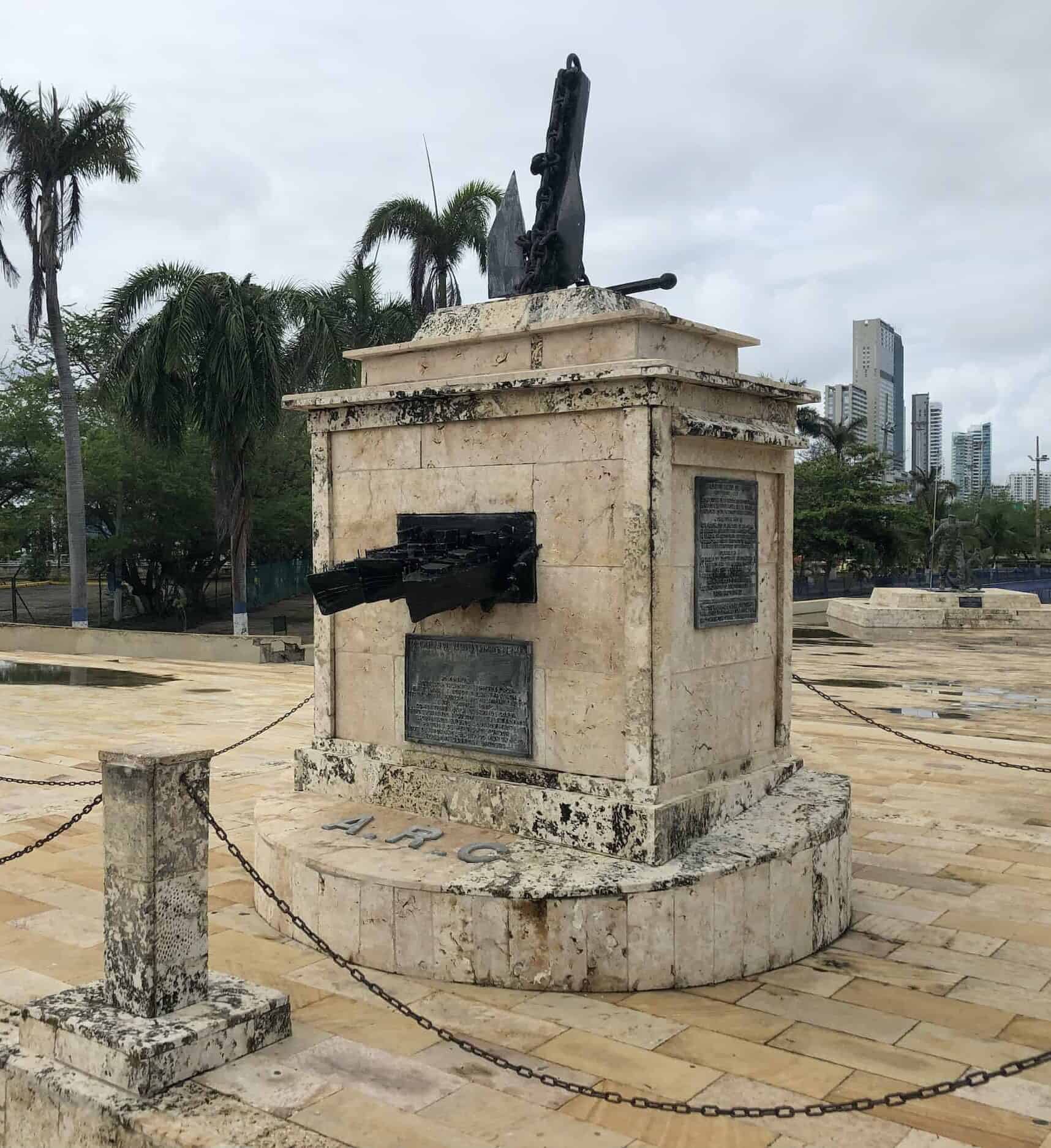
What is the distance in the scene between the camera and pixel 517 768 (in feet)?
21.1

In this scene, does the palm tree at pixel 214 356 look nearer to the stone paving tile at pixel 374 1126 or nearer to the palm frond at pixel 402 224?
the palm frond at pixel 402 224

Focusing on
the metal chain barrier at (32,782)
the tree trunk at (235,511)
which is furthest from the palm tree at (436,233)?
the metal chain barrier at (32,782)

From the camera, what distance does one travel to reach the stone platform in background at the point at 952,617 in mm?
27547

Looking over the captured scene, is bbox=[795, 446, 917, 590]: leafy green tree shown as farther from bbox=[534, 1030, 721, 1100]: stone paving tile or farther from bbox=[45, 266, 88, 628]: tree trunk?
bbox=[534, 1030, 721, 1100]: stone paving tile

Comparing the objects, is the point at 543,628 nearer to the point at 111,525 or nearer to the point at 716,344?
the point at 716,344

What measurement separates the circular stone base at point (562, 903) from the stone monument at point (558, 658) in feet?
0.05

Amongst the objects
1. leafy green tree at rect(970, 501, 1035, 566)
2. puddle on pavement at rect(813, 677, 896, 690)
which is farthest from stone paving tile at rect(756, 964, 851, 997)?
leafy green tree at rect(970, 501, 1035, 566)

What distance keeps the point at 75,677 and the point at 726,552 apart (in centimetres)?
1530

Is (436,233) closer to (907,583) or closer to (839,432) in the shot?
(907,583)

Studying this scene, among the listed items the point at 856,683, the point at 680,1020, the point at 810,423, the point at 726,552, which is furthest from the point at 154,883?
the point at 810,423

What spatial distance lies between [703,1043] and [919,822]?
4.64 m

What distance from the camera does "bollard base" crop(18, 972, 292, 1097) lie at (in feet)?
14.3

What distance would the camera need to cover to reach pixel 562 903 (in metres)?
Result: 5.42

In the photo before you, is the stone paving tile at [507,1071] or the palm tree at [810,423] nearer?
the stone paving tile at [507,1071]
